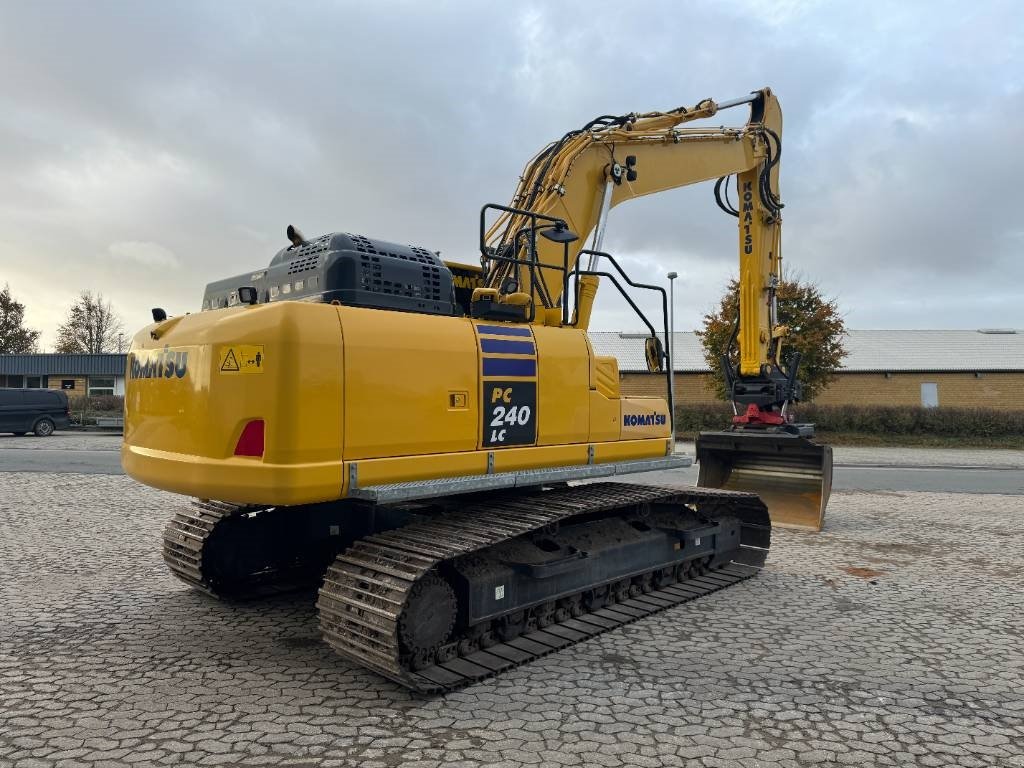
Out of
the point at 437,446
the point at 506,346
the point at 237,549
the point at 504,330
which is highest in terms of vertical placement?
the point at 504,330

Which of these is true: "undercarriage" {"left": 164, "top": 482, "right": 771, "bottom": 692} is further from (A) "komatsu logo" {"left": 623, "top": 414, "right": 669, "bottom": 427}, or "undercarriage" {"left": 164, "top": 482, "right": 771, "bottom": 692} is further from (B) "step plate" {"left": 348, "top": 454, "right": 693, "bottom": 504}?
(A) "komatsu logo" {"left": 623, "top": 414, "right": 669, "bottom": 427}

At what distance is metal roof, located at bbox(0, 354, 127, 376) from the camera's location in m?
37.3

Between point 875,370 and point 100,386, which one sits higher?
point 875,370

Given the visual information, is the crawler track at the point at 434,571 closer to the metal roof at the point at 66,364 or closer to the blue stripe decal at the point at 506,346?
the blue stripe decal at the point at 506,346

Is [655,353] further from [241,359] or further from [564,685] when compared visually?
[241,359]

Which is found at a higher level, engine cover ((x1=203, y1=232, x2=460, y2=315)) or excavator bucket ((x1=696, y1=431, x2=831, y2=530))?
engine cover ((x1=203, y1=232, x2=460, y2=315))

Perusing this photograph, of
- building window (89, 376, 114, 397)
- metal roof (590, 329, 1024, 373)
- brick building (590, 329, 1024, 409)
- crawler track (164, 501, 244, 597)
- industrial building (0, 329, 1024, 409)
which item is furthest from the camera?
building window (89, 376, 114, 397)

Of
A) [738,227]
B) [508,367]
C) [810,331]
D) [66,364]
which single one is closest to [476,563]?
[508,367]

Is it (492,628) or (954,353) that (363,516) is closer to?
(492,628)

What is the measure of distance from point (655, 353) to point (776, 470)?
4167 mm

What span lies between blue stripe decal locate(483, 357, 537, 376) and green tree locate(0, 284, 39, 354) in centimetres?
5059

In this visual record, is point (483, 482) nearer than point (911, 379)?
Yes

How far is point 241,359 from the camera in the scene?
373cm

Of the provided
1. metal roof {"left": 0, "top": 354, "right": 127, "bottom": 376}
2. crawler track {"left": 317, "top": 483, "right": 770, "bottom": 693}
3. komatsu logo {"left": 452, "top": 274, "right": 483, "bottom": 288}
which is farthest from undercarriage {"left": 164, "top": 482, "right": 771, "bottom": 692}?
metal roof {"left": 0, "top": 354, "right": 127, "bottom": 376}
